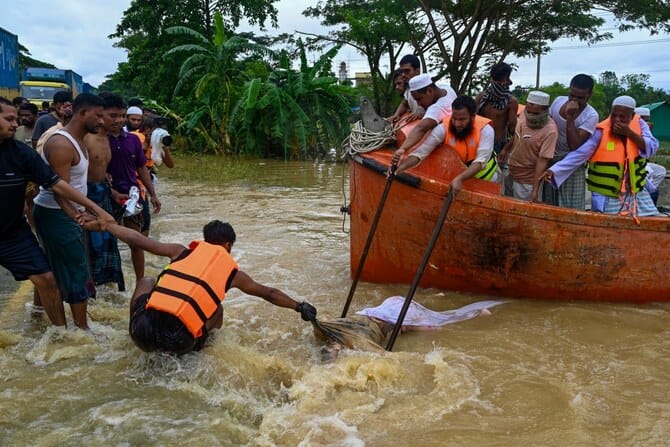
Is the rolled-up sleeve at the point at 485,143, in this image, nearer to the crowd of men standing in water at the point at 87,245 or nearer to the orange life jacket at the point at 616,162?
the orange life jacket at the point at 616,162

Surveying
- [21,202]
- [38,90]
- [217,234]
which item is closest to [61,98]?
[21,202]

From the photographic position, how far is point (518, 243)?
15.1 ft

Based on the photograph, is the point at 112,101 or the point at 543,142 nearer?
the point at 112,101

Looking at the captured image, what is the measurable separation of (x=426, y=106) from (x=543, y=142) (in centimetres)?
99

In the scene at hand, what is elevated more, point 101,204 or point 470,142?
point 470,142

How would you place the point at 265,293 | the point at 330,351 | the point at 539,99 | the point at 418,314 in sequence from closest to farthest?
the point at 265,293, the point at 330,351, the point at 418,314, the point at 539,99

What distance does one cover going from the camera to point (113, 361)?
3.65 m

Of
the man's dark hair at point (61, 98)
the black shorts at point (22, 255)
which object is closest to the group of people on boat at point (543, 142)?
the black shorts at point (22, 255)

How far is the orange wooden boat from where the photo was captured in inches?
178

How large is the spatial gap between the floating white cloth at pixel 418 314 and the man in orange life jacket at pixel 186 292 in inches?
46.3

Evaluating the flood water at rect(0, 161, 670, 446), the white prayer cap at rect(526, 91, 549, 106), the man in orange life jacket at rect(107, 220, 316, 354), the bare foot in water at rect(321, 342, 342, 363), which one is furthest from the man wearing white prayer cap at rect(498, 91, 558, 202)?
the man in orange life jacket at rect(107, 220, 316, 354)

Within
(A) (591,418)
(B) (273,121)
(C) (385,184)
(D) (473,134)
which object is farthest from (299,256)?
(B) (273,121)

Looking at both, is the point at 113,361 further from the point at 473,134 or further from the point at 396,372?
the point at 473,134

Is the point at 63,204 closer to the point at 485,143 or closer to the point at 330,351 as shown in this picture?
the point at 330,351
